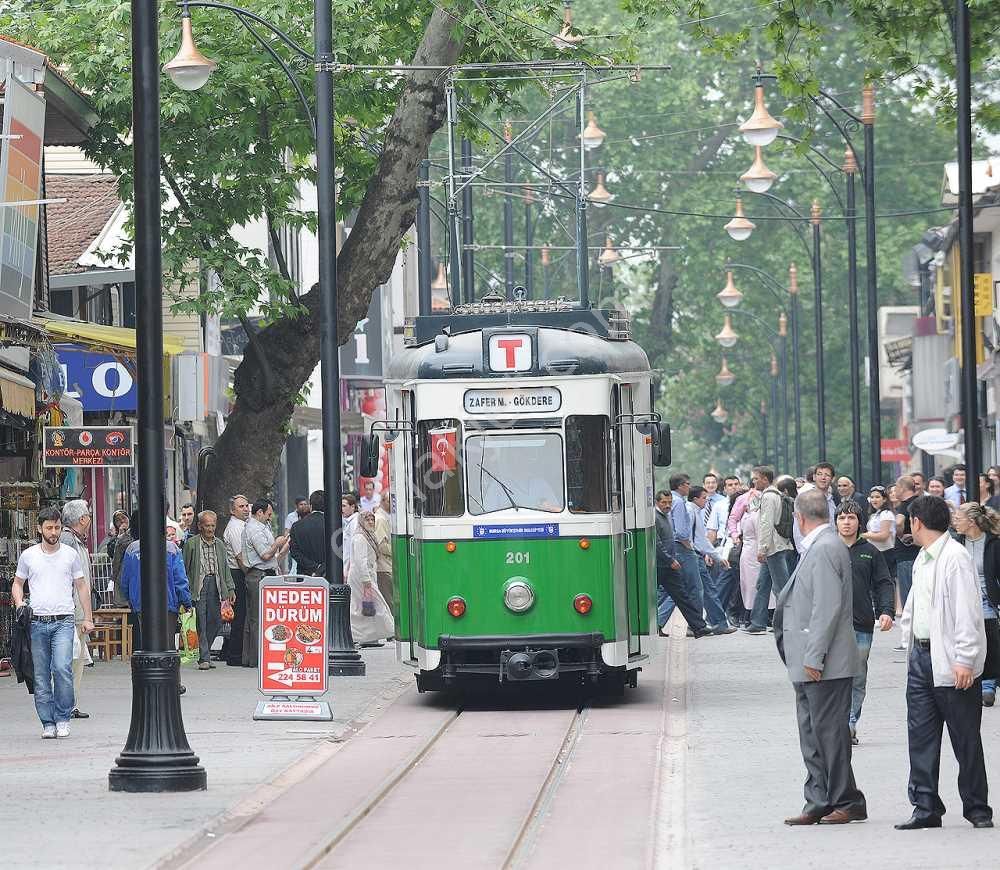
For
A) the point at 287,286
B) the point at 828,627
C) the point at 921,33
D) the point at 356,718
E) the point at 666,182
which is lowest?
the point at 356,718

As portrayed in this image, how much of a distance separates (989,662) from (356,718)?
7.83 m

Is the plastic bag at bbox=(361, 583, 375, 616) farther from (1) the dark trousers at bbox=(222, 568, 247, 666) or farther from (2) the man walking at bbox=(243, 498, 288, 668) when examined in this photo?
(2) the man walking at bbox=(243, 498, 288, 668)

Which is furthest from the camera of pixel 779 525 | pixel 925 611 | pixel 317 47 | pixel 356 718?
pixel 779 525

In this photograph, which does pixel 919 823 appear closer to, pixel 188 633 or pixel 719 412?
pixel 188 633

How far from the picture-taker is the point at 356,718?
60.8 ft

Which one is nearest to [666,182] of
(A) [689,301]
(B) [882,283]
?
(A) [689,301]

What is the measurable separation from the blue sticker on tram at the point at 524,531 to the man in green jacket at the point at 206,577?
214 inches

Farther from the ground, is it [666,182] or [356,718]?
[666,182]

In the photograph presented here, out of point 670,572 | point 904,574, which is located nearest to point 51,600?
point 670,572

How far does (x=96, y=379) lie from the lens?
2791cm

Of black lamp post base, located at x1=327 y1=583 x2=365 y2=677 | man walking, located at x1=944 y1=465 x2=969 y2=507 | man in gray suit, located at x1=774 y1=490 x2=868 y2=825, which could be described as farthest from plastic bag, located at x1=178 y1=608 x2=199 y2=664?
man in gray suit, located at x1=774 y1=490 x2=868 y2=825

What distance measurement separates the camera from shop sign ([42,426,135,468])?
25.6 m

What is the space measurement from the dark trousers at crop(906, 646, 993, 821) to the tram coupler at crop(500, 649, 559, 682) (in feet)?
24.1

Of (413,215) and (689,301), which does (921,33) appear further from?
(689,301)
